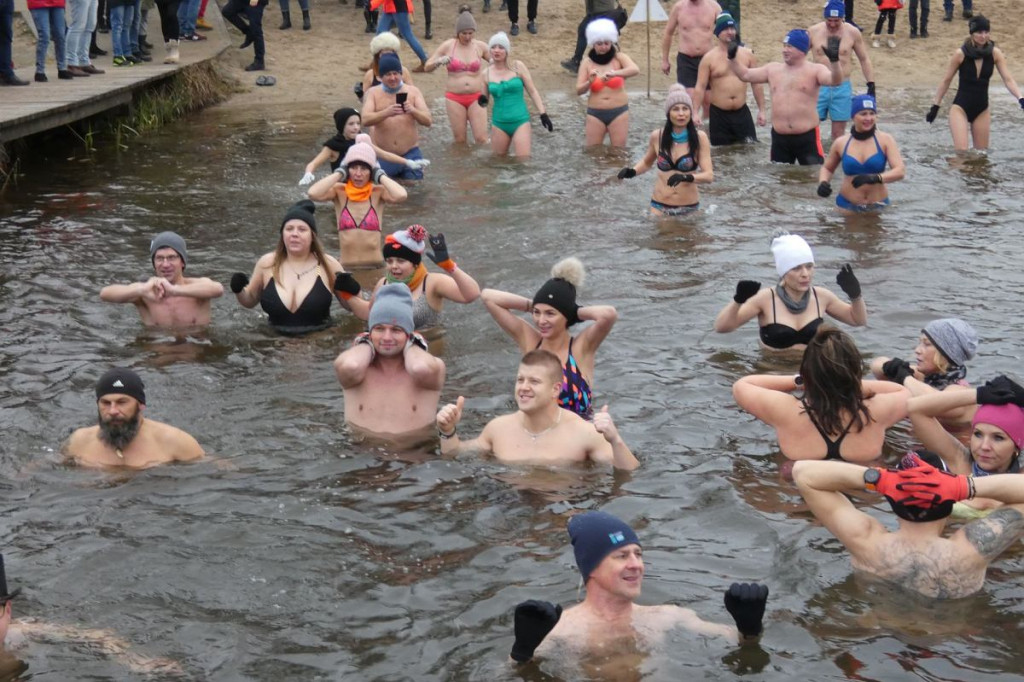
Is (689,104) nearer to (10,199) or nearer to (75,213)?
(75,213)

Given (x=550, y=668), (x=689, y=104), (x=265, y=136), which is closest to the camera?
(x=550, y=668)

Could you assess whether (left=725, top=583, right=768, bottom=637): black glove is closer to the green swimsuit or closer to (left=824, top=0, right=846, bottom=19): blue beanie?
the green swimsuit

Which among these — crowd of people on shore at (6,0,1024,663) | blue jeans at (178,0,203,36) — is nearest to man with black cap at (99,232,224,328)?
crowd of people on shore at (6,0,1024,663)

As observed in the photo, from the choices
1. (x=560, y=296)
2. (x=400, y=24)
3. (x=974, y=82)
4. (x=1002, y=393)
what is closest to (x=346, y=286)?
(x=560, y=296)

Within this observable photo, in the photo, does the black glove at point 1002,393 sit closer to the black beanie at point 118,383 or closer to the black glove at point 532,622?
the black glove at point 532,622

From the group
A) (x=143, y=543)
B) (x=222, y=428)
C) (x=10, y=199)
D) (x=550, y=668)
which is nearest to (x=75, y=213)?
(x=10, y=199)

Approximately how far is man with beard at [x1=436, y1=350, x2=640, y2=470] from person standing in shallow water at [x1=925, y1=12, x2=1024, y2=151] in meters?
9.06

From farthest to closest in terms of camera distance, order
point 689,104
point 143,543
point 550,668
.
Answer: point 689,104
point 143,543
point 550,668

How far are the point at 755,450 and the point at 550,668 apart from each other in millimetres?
2879

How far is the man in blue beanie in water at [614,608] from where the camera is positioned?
5.24 meters

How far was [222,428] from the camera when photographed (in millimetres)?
8375

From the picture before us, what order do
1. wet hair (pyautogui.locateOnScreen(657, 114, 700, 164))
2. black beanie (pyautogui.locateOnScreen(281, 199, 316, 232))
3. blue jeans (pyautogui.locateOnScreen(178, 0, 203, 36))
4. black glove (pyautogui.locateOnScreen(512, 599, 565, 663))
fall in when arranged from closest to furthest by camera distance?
black glove (pyautogui.locateOnScreen(512, 599, 565, 663)) → black beanie (pyautogui.locateOnScreen(281, 199, 316, 232)) → wet hair (pyautogui.locateOnScreen(657, 114, 700, 164)) → blue jeans (pyautogui.locateOnScreen(178, 0, 203, 36))

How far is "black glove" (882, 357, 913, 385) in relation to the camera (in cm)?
745

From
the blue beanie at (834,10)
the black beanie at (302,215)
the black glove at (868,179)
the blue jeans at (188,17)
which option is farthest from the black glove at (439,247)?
the blue jeans at (188,17)
